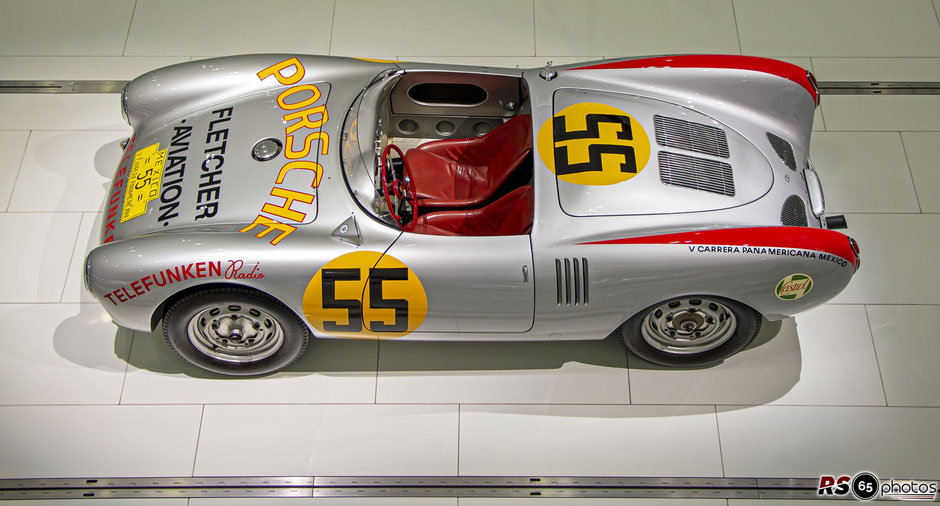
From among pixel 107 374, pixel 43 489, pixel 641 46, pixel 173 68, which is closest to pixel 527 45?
pixel 641 46

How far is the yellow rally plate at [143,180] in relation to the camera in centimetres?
328

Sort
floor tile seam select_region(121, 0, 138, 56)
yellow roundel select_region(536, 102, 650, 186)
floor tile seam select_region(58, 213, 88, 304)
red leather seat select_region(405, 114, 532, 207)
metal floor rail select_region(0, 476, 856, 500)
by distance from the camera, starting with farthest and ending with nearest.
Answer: floor tile seam select_region(121, 0, 138, 56) → floor tile seam select_region(58, 213, 88, 304) → red leather seat select_region(405, 114, 532, 207) → metal floor rail select_region(0, 476, 856, 500) → yellow roundel select_region(536, 102, 650, 186)

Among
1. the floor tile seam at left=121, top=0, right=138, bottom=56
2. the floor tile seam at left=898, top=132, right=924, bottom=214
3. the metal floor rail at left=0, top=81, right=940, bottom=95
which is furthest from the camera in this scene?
the floor tile seam at left=121, top=0, right=138, bottom=56

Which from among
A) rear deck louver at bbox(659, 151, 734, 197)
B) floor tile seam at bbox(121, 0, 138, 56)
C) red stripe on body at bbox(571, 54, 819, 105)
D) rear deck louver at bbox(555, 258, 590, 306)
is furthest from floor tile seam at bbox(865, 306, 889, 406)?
floor tile seam at bbox(121, 0, 138, 56)

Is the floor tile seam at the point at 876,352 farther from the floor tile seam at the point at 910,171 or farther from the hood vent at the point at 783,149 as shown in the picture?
the hood vent at the point at 783,149

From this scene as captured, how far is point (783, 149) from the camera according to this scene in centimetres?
346

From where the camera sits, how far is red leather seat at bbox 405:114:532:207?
352 cm

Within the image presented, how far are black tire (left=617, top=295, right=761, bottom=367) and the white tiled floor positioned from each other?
0.16m

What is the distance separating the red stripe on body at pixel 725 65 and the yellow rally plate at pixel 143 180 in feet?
6.69

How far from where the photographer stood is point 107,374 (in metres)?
3.67

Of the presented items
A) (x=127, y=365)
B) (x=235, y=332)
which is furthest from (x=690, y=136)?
(x=127, y=365)

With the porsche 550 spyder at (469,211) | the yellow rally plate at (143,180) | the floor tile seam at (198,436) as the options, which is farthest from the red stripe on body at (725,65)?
the floor tile seam at (198,436)

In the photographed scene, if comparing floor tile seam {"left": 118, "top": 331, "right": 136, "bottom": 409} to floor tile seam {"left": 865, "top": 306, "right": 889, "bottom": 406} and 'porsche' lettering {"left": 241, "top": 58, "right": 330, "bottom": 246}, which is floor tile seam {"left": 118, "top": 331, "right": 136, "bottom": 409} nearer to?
'porsche' lettering {"left": 241, "top": 58, "right": 330, "bottom": 246}

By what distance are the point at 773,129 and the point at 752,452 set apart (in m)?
1.54
